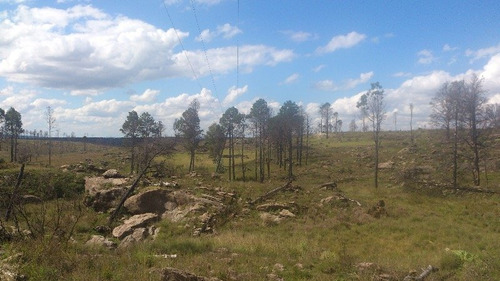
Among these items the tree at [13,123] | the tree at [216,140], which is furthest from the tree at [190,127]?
the tree at [13,123]

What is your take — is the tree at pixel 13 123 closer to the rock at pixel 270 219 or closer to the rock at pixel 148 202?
the rock at pixel 148 202

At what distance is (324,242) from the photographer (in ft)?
56.2

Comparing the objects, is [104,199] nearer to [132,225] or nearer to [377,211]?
[132,225]

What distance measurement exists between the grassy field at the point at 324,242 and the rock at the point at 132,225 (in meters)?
1.06

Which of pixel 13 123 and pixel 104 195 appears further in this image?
pixel 13 123

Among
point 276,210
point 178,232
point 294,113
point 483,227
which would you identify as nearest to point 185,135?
point 294,113

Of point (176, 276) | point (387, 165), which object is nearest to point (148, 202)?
point (176, 276)

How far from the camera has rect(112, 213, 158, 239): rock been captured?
16716mm

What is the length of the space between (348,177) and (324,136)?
5657cm

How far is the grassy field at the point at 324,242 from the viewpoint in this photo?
8672mm

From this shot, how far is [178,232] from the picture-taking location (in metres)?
17.6

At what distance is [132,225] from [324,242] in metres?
9.75

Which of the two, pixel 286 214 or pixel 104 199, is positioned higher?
pixel 104 199

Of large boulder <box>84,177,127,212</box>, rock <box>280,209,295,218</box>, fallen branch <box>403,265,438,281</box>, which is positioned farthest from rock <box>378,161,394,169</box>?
fallen branch <box>403,265,438,281</box>
